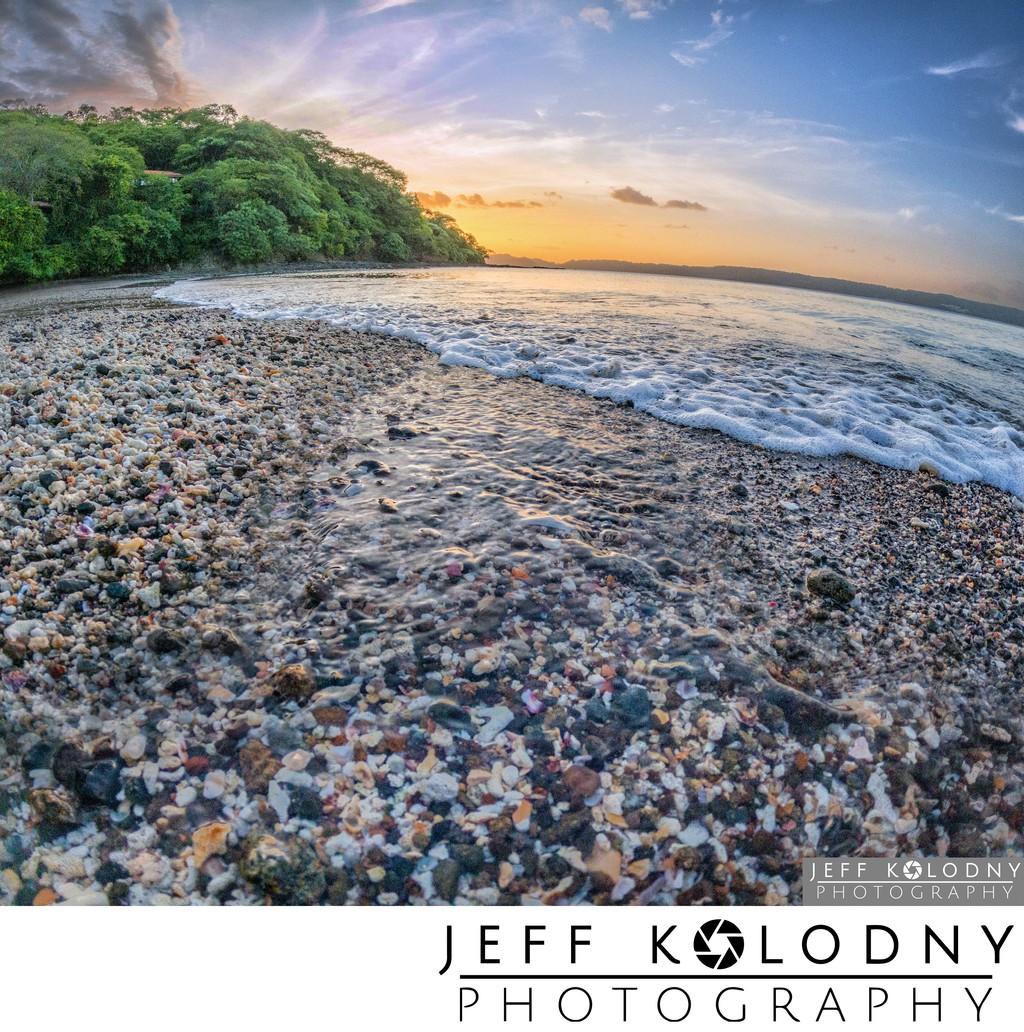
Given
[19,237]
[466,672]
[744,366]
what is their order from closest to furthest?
[466,672]
[744,366]
[19,237]

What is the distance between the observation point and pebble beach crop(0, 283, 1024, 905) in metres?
1.79

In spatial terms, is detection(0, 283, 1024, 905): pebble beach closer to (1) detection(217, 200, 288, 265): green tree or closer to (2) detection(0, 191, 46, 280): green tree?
(2) detection(0, 191, 46, 280): green tree

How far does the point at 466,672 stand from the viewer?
7.73 feet

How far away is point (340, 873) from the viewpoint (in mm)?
1719

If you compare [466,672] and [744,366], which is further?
[744,366]

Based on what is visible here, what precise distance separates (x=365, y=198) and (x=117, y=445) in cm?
5016
